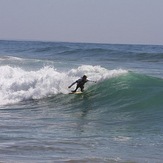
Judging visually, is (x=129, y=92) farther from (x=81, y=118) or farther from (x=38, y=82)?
(x=38, y=82)

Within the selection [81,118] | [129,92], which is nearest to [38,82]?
[129,92]

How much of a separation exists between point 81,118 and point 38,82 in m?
7.57

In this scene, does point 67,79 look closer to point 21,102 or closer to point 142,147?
point 21,102

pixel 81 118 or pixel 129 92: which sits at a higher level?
pixel 129 92

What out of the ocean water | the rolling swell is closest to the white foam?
the ocean water

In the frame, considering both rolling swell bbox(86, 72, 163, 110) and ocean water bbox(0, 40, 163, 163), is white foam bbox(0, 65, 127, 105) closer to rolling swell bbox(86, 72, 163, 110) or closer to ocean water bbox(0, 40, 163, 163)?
ocean water bbox(0, 40, 163, 163)

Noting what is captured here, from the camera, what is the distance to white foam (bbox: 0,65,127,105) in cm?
1961

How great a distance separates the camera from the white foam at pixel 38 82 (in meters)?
19.6

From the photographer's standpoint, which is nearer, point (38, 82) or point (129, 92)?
point (129, 92)

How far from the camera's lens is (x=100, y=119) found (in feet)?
45.0

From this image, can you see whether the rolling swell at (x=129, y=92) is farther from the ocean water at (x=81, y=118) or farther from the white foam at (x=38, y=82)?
the white foam at (x=38, y=82)

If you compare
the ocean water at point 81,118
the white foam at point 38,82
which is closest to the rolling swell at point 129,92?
the ocean water at point 81,118

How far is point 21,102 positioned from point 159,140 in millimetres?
8827

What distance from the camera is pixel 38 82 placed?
838 inches
